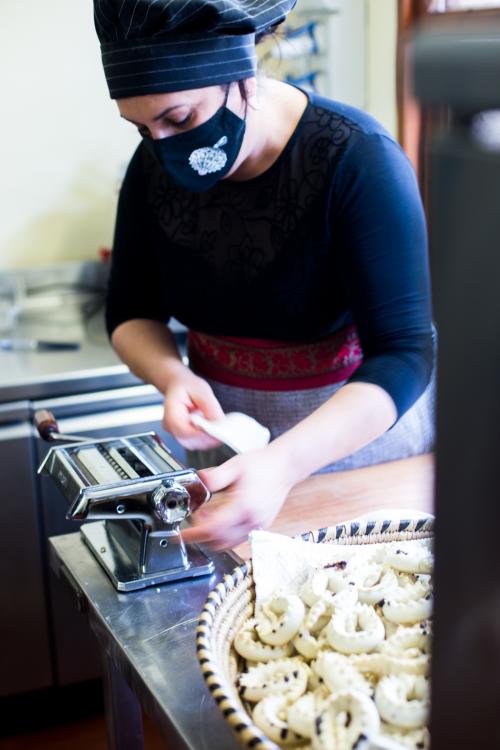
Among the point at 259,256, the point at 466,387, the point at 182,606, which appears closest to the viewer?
the point at 466,387

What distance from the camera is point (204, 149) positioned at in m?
1.34

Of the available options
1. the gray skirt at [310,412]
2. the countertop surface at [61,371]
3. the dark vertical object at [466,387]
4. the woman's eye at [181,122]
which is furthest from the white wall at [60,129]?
the dark vertical object at [466,387]

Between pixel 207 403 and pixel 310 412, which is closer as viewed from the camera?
pixel 207 403

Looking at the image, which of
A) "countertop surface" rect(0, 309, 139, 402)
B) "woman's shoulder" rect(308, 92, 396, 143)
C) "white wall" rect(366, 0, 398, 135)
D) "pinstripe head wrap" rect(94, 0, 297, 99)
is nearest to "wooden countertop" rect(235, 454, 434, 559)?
"woman's shoulder" rect(308, 92, 396, 143)

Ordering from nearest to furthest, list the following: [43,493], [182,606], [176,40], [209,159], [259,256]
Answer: [182,606]
[176,40]
[209,159]
[259,256]
[43,493]

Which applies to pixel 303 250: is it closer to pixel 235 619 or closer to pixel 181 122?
pixel 181 122

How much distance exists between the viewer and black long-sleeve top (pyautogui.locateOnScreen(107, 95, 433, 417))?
129cm

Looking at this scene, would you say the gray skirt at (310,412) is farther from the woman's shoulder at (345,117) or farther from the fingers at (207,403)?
the woman's shoulder at (345,117)

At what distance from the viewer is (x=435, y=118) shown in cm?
43

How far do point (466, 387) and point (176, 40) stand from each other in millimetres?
955

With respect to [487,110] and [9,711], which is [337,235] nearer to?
[487,110]

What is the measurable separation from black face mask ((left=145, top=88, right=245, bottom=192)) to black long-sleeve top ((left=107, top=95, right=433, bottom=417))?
101mm

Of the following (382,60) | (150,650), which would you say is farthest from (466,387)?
(382,60)

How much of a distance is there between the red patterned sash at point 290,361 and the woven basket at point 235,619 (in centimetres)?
51
